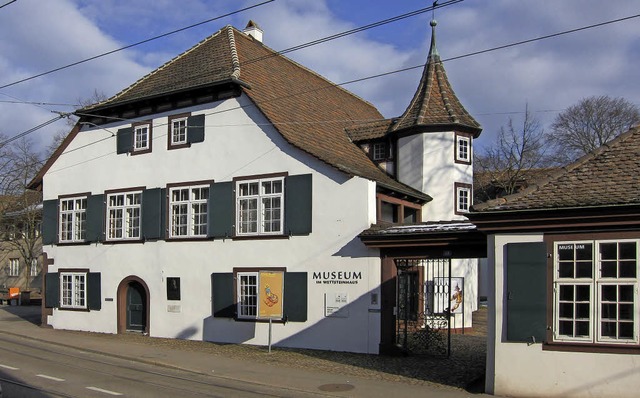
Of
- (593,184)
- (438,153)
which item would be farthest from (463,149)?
(593,184)

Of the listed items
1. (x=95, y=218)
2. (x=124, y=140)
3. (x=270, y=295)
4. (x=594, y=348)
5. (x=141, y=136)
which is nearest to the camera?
(x=594, y=348)

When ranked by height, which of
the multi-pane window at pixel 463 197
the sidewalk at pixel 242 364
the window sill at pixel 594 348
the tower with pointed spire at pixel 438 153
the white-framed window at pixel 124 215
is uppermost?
the tower with pointed spire at pixel 438 153

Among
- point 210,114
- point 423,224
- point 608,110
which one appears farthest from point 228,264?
point 608,110

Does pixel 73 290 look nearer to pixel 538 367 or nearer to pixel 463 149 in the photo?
pixel 463 149

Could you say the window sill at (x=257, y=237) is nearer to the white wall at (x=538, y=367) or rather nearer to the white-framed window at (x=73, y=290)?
the white-framed window at (x=73, y=290)

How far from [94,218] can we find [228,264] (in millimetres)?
6654

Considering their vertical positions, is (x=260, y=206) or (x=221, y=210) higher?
(x=260, y=206)

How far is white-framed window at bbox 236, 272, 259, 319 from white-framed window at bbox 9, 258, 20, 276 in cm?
4269

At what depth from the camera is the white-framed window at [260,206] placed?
20.1m

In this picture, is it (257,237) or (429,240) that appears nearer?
(429,240)

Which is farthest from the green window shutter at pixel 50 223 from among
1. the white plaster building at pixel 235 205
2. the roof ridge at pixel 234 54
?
the roof ridge at pixel 234 54

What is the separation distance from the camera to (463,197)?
25.0m

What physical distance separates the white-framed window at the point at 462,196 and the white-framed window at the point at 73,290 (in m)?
13.9

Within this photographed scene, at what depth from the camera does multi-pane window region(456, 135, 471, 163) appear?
24625 millimetres
